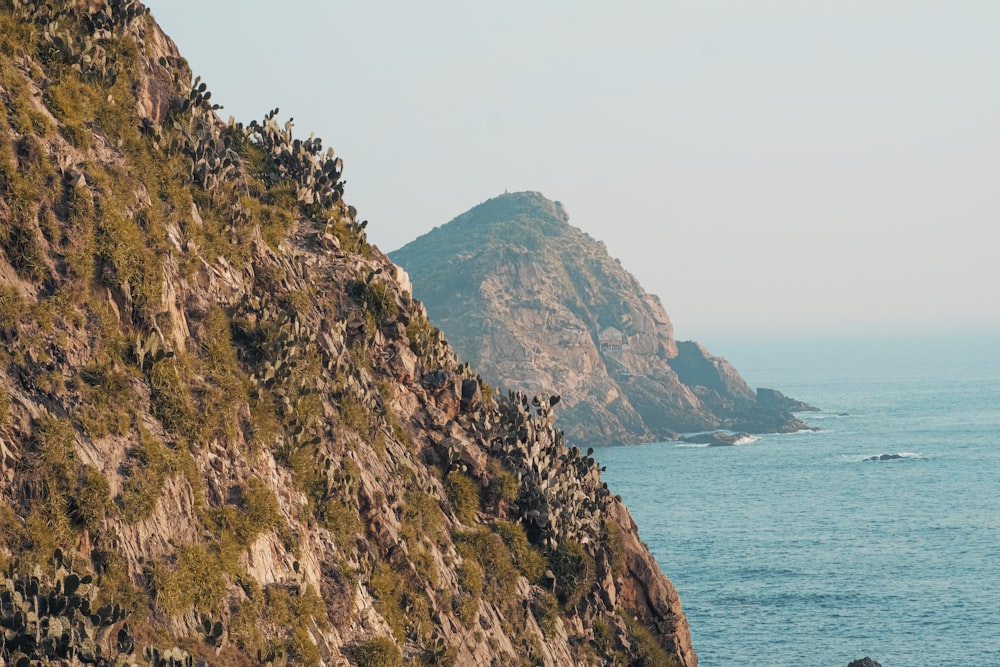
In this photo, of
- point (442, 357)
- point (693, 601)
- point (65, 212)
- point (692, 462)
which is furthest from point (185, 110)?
point (692, 462)

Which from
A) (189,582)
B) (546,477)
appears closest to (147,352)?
(189,582)

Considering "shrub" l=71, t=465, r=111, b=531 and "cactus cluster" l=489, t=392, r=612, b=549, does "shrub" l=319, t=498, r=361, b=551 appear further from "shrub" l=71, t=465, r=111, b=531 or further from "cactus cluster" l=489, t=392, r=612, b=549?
"cactus cluster" l=489, t=392, r=612, b=549

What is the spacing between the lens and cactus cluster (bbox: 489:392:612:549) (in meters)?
36.5

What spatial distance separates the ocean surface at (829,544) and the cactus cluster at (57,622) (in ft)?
214

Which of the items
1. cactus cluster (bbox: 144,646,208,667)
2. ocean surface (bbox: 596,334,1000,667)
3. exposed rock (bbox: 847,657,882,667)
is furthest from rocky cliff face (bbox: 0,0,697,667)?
ocean surface (bbox: 596,334,1000,667)

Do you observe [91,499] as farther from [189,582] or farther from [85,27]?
[85,27]

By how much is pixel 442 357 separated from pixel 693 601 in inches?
2590

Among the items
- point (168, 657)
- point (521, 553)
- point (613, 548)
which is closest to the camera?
point (168, 657)

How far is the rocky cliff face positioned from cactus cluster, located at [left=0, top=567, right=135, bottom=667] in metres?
0.04

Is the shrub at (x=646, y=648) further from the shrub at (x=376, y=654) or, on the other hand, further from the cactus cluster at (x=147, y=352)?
the cactus cluster at (x=147, y=352)

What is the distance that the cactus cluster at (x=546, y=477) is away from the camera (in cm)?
3650

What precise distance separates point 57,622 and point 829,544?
4434 inches

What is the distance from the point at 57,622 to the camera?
17.8 metres

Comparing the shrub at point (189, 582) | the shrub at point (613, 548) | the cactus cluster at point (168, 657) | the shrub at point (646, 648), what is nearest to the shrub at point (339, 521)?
the shrub at point (189, 582)
